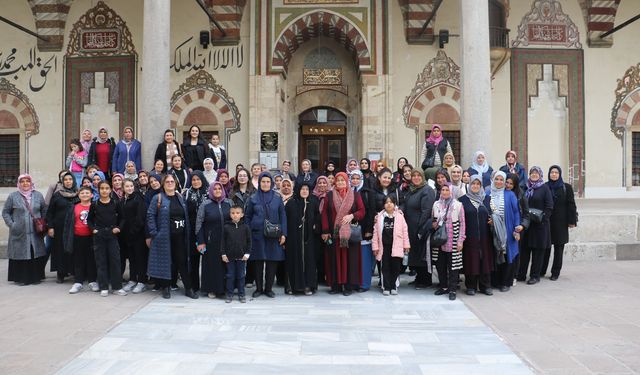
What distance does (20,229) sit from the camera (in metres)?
7.93

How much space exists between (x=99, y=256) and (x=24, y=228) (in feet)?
4.42

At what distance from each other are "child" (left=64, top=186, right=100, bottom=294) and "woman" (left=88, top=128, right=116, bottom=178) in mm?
1881

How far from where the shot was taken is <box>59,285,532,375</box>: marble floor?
4.53m

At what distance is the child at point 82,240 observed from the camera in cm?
757

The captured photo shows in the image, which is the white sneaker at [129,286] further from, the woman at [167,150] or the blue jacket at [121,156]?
the blue jacket at [121,156]

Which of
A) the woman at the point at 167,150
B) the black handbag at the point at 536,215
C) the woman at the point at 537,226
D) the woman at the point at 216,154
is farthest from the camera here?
the woman at the point at 216,154

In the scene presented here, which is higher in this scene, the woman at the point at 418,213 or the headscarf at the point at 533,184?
the headscarf at the point at 533,184

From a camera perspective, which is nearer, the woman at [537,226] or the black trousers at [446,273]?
the black trousers at [446,273]

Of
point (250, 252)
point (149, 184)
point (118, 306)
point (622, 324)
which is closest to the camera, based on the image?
point (622, 324)

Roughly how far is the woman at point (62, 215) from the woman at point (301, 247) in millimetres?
2889

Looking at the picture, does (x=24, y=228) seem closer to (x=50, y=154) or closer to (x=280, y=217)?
(x=280, y=217)

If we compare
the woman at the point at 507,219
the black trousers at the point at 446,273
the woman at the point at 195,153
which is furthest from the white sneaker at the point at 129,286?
the woman at the point at 507,219

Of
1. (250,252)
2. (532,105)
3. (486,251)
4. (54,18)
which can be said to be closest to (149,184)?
(250,252)

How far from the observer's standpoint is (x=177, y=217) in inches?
283
